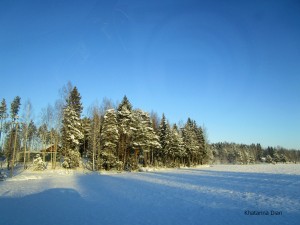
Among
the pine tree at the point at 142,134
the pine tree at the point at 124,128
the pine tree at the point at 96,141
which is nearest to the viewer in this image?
the pine tree at the point at 96,141

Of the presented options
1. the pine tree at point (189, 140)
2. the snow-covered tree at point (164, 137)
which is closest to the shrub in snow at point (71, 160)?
the snow-covered tree at point (164, 137)

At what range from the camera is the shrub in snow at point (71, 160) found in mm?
41219

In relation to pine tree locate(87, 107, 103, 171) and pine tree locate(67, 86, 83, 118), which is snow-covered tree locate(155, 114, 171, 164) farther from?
pine tree locate(67, 86, 83, 118)

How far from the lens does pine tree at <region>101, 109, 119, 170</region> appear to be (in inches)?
1681

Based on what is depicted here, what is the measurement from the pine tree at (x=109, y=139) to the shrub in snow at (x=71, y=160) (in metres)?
4.89

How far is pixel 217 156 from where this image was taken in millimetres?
168125

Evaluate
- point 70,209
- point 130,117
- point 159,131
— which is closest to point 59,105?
point 130,117

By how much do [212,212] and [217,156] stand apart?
6572 inches

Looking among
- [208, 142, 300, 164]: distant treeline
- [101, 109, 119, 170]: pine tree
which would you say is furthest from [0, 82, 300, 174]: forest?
[208, 142, 300, 164]: distant treeline

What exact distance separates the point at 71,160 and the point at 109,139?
7.89 m

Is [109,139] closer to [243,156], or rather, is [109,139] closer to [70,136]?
[70,136]

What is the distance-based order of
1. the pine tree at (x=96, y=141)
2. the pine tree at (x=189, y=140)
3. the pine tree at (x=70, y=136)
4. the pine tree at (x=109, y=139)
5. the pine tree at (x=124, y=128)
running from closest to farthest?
the pine tree at (x=70, y=136) < the pine tree at (x=109, y=139) < the pine tree at (x=96, y=141) < the pine tree at (x=124, y=128) < the pine tree at (x=189, y=140)

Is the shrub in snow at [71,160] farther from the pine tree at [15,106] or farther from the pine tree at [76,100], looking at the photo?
the pine tree at [15,106]

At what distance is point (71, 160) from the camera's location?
4178cm
